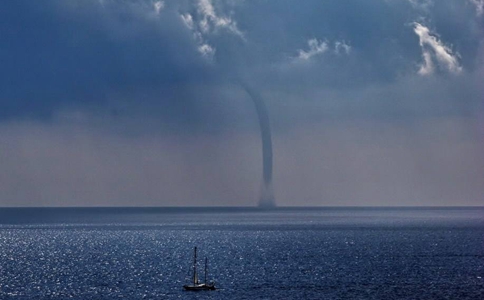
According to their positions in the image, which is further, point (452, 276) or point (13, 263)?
point (13, 263)

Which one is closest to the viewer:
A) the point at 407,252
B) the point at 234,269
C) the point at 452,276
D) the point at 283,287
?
the point at 283,287

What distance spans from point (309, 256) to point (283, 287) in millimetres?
53183

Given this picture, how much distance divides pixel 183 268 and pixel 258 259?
20836mm

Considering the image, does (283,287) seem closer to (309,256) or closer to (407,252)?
(309,256)

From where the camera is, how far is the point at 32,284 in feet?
379

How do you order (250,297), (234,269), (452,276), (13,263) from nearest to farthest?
1. (250,297)
2. (452,276)
3. (234,269)
4. (13,263)

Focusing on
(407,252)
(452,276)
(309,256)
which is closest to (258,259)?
(309,256)

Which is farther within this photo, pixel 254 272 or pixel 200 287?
pixel 254 272

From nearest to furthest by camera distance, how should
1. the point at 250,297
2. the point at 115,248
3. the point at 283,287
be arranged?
1. the point at 250,297
2. the point at 283,287
3. the point at 115,248

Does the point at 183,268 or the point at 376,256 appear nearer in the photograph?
the point at 183,268

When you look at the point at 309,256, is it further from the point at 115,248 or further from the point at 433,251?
the point at 115,248

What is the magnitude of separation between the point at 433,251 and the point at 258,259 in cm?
3759

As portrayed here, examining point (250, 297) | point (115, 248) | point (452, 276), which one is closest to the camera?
point (250, 297)

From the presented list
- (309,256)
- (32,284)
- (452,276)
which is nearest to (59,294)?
(32,284)
